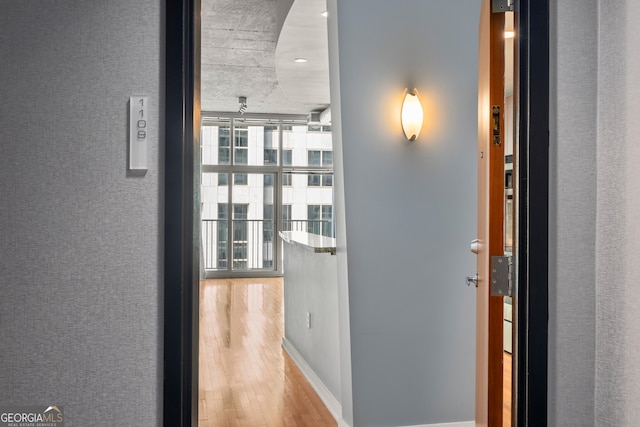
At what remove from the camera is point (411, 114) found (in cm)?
309

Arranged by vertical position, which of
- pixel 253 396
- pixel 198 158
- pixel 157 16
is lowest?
pixel 253 396

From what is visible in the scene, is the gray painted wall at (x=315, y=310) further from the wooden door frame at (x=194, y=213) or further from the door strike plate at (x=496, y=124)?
the wooden door frame at (x=194, y=213)

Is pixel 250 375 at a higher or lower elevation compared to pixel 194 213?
lower

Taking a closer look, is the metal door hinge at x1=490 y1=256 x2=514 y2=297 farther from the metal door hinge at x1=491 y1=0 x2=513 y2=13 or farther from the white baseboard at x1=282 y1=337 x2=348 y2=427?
the white baseboard at x1=282 y1=337 x2=348 y2=427

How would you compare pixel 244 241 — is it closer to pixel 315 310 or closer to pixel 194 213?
pixel 315 310

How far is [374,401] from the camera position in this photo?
10.2 feet

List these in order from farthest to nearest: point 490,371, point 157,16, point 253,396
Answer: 1. point 253,396
2. point 490,371
3. point 157,16

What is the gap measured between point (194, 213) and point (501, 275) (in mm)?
922

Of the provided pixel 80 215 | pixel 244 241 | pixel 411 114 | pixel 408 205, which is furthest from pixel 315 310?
pixel 244 241

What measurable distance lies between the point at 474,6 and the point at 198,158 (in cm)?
214

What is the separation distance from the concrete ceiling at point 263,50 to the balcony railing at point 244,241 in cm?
222

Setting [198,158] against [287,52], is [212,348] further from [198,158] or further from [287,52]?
[198,158]

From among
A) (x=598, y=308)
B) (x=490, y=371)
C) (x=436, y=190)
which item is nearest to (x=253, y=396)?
(x=436, y=190)

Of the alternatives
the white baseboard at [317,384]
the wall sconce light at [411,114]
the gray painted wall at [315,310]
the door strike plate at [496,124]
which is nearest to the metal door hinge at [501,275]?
the door strike plate at [496,124]
